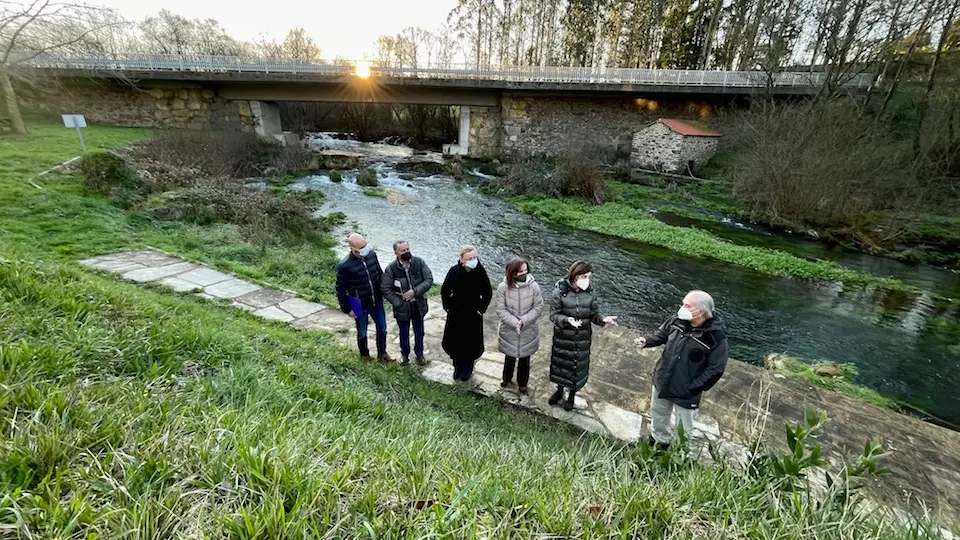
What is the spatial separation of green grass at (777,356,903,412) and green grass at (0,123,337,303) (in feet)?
23.7

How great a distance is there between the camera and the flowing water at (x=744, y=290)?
23.1 ft

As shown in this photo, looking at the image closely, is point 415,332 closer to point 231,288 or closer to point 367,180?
point 231,288

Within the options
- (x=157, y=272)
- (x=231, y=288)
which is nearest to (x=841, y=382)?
(x=231, y=288)

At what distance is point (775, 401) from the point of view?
477 centimetres

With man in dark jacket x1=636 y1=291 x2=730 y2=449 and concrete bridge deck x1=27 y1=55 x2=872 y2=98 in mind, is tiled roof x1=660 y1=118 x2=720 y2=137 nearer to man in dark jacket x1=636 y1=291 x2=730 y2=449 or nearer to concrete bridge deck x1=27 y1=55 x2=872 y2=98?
concrete bridge deck x1=27 y1=55 x2=872 y2=98

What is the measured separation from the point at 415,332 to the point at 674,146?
20629mm

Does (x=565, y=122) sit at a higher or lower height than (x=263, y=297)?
higher

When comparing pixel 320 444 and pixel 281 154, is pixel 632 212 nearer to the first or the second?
pixel 320 444

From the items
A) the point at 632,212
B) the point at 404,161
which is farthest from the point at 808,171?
the point at 404,161

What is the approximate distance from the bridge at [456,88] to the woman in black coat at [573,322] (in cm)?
2121

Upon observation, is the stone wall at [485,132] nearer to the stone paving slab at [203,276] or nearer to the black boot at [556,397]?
the stone paving slab at [203,276]

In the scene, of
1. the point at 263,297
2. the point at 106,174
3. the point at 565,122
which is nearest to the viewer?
the point at 263,297

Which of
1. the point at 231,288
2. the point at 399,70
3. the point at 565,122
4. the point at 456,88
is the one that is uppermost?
the point at 399,70

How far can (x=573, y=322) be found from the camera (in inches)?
154
